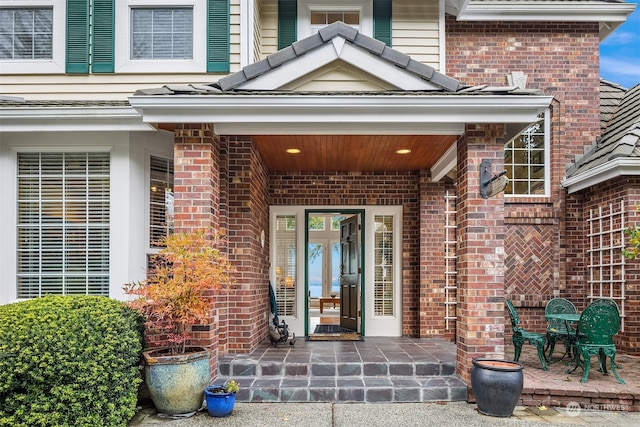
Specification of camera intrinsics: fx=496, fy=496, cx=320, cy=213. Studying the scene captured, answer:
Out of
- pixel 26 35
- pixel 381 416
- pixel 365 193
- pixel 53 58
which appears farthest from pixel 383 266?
pixel 26 35

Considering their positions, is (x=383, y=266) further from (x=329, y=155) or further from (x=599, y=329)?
(x=599, y=329)

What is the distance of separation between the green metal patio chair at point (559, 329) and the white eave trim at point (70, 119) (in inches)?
240

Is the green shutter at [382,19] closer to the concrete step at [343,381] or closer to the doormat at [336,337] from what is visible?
the doormat at [336,337]

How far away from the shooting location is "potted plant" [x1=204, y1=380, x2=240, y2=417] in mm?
5066

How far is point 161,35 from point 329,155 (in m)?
3.01

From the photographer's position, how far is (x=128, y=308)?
5.30m

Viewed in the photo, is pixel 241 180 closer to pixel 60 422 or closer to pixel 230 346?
pixel 230 346

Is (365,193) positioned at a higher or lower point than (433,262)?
higher

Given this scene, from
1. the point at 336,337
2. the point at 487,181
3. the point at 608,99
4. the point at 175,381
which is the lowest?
the point at 336,337

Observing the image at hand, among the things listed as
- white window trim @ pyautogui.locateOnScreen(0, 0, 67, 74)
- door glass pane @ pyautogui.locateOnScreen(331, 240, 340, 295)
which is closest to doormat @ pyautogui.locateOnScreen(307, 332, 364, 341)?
white window trim @ pyautogui.locateOnScreen(0, 0, 67, 74)

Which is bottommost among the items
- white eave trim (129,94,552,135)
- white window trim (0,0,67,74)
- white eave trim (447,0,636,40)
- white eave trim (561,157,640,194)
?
white eave trim (561,157,640,194)

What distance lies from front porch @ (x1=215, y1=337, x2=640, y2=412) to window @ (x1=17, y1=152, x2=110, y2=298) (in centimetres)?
221

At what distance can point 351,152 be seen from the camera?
23.7 feet

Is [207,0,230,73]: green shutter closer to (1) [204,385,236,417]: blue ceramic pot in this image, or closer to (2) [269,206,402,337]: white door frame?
(2) [269,206,402,337]: white door frame
